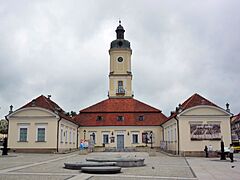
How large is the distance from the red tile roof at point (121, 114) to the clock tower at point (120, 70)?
4508 millimetres

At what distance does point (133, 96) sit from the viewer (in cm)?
5797

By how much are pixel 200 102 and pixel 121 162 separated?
18.6m

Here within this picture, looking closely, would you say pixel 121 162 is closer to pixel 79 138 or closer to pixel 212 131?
pixel 212 131

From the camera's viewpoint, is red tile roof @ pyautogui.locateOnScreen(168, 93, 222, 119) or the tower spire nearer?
red tile roof @ pyautogui.locateOnScreen(168, 93, 222, 119)

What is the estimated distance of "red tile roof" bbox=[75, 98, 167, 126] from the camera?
49.4 metres

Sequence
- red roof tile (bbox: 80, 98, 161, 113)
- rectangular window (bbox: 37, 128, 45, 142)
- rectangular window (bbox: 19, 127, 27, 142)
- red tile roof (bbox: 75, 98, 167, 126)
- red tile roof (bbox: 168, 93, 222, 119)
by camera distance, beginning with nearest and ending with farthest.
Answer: red tile roof (bbox: 168, 93, 222, 119) → rectangular window (bbox: 37, 128, 45, 142) → rectangular window (bbox: 19, 127, 27, 142) → red tile roof (bbox: 75, 98, 167, 126) → red roof tile (bbox: 80, 98, 161, 113)

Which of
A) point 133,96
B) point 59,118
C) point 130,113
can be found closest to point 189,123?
point 59,118

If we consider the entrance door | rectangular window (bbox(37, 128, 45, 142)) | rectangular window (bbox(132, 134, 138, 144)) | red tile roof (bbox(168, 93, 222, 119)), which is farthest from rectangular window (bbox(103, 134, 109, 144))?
red tile roof (bbox(168, 93, 222, 119))

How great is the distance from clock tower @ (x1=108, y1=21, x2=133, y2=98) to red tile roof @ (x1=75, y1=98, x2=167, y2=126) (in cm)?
451

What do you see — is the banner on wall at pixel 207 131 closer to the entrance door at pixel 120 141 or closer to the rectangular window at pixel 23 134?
the entrance door at pixel 120 141

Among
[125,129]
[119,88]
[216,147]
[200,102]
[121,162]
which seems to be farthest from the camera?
[119,88]

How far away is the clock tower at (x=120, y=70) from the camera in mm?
57625

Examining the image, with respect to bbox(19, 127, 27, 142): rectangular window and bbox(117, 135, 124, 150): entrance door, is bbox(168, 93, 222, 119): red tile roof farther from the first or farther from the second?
bbox(19, 127, 27, 142): rectangular window

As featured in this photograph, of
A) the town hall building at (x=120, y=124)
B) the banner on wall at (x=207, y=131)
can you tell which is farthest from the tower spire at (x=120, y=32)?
the banner on wall at (x=207, y=131)
